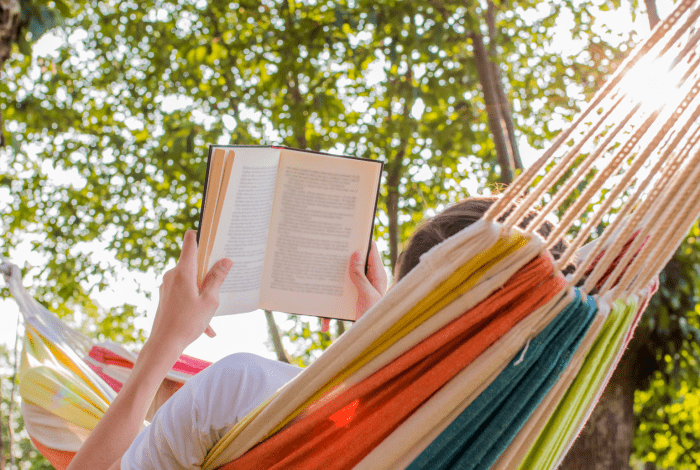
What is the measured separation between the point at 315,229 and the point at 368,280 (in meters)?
0.16

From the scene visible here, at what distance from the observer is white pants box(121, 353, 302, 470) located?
0.77m

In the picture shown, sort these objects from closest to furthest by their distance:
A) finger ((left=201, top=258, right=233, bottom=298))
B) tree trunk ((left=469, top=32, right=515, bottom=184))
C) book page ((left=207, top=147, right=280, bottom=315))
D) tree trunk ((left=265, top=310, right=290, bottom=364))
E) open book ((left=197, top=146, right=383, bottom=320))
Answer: finger ((left=201, top=258, right=233, bottom=298)) → book page ((left=207, top=147, right=280, bottom=315)) → open book ((left=197, top=146, right=383, bottom=320)) → tree trunk ((left=469, top=32, right=515, bottom=184)) → tree trunk ((left=265, top=310, right=290, bottom=364))

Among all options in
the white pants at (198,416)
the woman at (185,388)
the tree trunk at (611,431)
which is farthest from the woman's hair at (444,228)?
the tree trunk at (611,431)

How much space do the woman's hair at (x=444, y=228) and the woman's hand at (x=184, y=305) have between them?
34cm

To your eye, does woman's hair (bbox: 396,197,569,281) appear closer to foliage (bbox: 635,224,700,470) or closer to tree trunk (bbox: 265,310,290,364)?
foliage (bbox: 635,224,700,470)

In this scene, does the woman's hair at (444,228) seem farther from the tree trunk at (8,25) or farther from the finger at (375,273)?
the tree trunk at (8,25)

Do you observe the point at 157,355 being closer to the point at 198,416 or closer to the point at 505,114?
the point at 198,416

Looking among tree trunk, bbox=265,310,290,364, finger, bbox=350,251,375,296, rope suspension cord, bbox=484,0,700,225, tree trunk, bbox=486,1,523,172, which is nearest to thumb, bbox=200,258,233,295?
finger, bbox=350,251,375,296

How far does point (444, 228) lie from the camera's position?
0.92 metres

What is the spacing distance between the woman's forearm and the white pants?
36 millimetres

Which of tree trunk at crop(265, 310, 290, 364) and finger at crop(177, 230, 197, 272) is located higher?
finger at crop(177, 230, 197, 272)

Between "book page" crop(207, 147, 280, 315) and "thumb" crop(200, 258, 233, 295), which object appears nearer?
"thumb" crop(200, 258, 233, 295)

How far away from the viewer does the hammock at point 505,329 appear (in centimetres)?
68

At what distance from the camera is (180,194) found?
4496 mm
